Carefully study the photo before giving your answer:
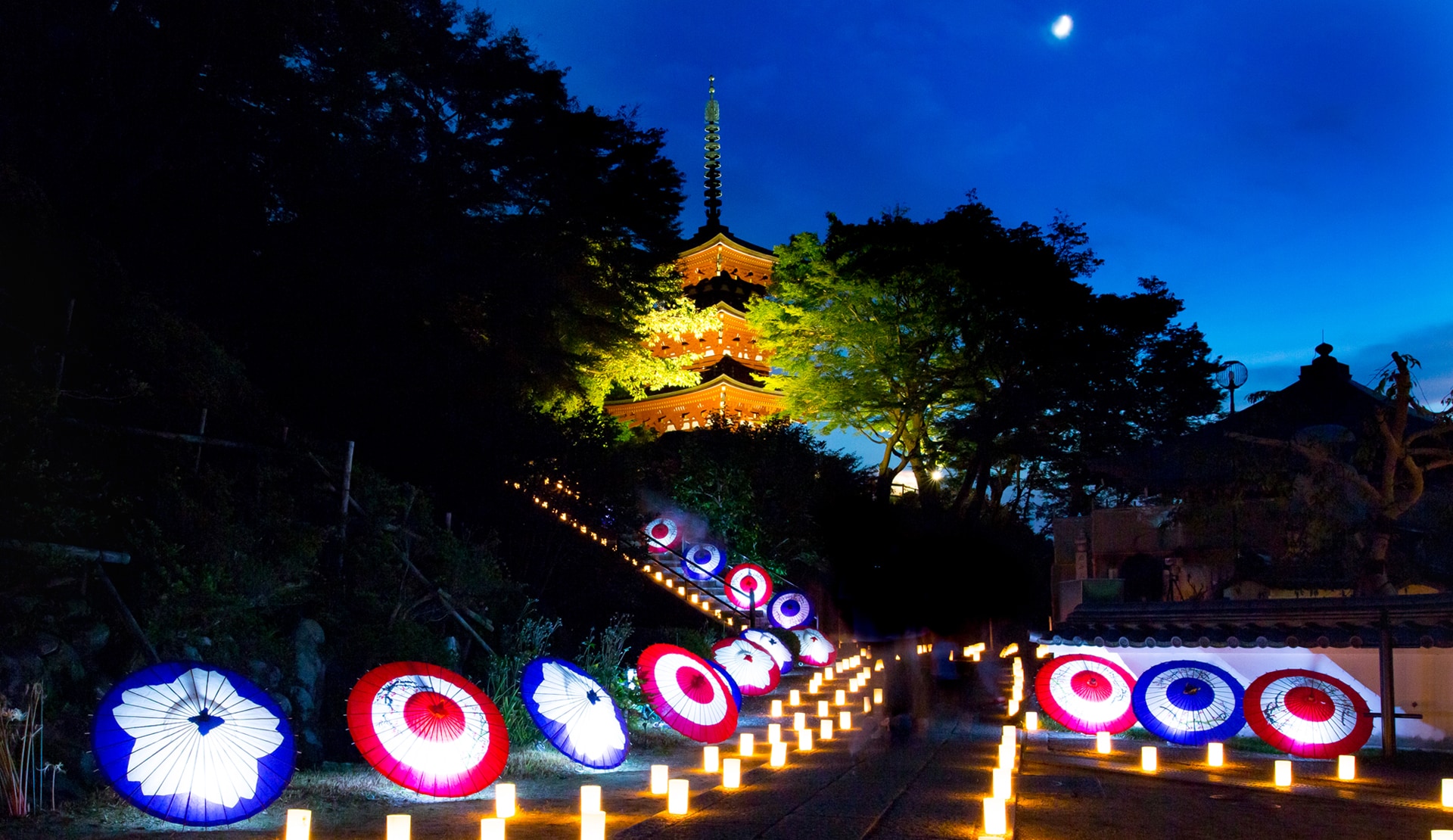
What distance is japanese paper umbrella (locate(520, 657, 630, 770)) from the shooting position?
9.21m

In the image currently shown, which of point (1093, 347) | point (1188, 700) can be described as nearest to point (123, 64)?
point (1188, 700)

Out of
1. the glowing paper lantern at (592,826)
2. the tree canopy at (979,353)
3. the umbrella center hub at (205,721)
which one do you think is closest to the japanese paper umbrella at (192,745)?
the umbrella center hub at (205,721)

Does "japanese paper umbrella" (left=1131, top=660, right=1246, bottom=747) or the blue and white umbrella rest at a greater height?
the blue and white umbrella

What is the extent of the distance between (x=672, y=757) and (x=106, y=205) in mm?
9359

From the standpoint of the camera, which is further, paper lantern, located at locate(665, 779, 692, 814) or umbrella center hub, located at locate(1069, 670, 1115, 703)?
umbrella center hub, located at locate(1069, 670, 1115, 703)

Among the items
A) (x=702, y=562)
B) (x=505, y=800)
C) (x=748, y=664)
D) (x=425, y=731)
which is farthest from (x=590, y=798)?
(x=702, y=562)

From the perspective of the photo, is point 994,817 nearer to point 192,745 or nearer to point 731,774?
point 731,774

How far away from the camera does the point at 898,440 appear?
3584 cm

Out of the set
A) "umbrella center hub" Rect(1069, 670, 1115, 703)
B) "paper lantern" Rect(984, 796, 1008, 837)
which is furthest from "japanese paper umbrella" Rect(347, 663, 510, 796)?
"umbrella center hub" Rect(1069, 670, 1115, 703)

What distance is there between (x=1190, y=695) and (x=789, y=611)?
11506 mm

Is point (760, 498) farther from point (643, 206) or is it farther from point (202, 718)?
point (202, 718)

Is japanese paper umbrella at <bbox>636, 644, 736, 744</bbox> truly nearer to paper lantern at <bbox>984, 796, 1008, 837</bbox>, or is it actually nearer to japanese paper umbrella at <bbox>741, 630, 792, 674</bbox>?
paper lantern at <bbox>984, 796, 1008, 837</bbox>

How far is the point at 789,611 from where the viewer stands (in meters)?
23.0

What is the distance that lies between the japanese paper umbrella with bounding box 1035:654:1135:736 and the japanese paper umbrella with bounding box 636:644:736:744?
160 inches
